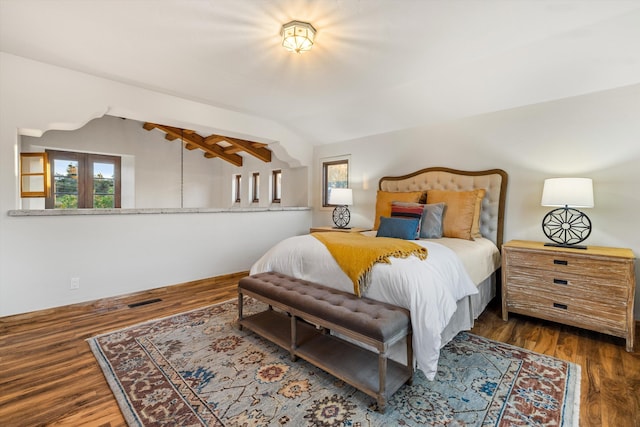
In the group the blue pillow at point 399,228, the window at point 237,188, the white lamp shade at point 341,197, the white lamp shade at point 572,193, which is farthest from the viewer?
the window at point 237,188

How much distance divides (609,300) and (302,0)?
321 centimetres

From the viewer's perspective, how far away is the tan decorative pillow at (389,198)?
3557 millimetres

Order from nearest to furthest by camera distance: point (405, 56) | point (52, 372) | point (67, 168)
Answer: point (52, 372) < point (405, 56) < point (67, 168)

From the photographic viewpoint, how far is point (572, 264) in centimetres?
240

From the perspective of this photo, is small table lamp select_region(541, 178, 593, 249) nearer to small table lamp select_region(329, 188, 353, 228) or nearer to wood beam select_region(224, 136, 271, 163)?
small table lamp select_region(329, 188, 353, 228)

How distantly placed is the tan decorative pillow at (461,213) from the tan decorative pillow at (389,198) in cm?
41

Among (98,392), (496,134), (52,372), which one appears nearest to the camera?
(98,392)

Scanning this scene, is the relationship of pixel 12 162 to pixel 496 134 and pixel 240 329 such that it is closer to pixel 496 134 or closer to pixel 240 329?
pixel 240 329

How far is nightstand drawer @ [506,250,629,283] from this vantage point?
2217mm

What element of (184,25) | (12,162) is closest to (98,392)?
(12,162)

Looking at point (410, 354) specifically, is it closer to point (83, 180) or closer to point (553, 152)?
point (553, 152)

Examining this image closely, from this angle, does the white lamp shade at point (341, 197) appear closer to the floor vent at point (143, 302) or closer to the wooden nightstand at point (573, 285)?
the wooden nightstand at point (573, 285)

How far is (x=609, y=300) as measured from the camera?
2.24 m

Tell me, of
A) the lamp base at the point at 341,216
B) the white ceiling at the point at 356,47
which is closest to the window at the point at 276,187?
the lamp base at the point at 341,216
